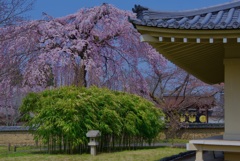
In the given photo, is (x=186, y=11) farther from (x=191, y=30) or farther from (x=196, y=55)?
(x=191, y=30)

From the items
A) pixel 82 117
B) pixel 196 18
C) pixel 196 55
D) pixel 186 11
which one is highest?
pixel 186 11

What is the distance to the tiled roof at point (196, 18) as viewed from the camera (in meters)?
5.23

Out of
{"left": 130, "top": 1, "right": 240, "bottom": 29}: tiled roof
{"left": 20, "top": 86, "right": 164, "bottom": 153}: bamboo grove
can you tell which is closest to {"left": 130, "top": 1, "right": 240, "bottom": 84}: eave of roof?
{"left": 130, "top": 1, "right": 240, "bottom": 29}: tiled roof

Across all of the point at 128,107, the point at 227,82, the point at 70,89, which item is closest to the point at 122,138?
the point at 128,107

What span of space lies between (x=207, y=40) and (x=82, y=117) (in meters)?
9.26

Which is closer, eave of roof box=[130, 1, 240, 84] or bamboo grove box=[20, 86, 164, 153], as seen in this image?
eave of roof box=[130, 1, 240, 84]

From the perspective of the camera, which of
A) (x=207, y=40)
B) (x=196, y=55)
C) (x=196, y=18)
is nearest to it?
(x=207, y=40)

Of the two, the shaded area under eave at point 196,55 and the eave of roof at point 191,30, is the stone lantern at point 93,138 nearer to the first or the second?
the shaded area under eave at point 196,55

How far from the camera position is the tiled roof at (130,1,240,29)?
17.2 feet

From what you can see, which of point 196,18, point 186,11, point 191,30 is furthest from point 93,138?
point 191,30

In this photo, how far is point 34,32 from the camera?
1738 cm

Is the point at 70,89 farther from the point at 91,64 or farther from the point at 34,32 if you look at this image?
the point at 34,32

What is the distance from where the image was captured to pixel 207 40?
17.7 ft

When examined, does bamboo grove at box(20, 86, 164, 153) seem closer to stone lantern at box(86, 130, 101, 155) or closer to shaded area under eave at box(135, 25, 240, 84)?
stone lantern at box(86, 130, 101, 155)
